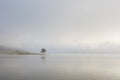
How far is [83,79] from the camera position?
73.0 feet

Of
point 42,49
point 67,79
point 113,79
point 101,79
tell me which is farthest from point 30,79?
point 42,49

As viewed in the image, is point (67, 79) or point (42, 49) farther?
point (42, 49)

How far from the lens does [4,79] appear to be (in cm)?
1980

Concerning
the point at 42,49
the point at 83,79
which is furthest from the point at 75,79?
the point at 42,49

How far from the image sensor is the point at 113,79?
2305 centimetres

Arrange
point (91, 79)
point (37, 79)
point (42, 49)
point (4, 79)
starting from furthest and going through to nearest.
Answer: point (42, 49), point (91, 79), point (37, 79), point (4, 79)

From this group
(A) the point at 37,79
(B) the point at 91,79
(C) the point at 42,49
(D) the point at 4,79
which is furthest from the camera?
(C) the point at 42,49

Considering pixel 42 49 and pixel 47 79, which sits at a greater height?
pixel 42 49

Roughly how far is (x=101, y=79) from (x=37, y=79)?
Answer: 8.44 metres

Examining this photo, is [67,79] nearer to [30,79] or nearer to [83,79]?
[83,79]

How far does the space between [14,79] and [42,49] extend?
14077cm

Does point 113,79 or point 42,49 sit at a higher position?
point 42,49

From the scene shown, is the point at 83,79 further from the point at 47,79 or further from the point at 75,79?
the point at 47,79

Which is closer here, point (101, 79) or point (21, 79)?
point (21, 79)
